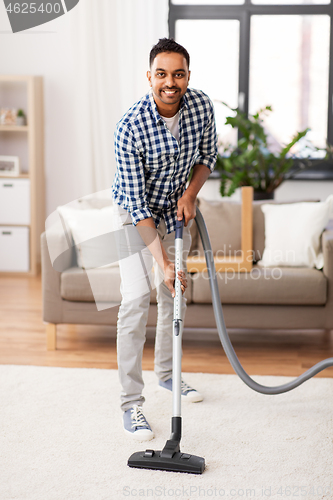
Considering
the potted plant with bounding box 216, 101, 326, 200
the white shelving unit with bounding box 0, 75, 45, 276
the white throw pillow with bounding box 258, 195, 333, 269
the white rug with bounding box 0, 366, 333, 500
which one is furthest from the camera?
the white shelving unit with bounding box 0, 75, 45, 276

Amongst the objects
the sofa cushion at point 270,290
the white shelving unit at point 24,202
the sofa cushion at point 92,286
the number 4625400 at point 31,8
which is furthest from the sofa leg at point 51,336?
the number 4625400 at point 31,8

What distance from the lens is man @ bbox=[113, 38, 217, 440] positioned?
5.49 ft

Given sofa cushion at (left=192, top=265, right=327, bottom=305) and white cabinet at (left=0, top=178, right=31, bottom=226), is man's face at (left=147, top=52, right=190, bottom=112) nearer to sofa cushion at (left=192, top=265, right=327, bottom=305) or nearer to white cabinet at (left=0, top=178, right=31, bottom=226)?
sofa cushion at (left=192, top=265, right=327, bottom=305)

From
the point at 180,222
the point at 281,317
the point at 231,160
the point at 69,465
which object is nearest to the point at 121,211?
the point at 180,222

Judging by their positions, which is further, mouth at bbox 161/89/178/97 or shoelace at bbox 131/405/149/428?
shoelace at bbox 131/405/149/428

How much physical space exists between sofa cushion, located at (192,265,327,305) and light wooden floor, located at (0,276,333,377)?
261mm

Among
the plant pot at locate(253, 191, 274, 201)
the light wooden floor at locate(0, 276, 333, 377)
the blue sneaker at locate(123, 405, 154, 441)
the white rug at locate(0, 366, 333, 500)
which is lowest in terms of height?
the white rug at locate(0, 366, 333, 500)

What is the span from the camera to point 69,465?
1626 millimetres

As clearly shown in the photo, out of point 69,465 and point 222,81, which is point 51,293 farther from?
point 222,81

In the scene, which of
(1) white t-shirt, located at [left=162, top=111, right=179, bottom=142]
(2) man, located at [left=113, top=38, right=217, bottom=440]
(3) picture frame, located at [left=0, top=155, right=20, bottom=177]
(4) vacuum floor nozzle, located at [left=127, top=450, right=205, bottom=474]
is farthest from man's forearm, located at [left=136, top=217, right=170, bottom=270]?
(3) picture frame, located at [left=0, top=155, right=20, bottom=177]

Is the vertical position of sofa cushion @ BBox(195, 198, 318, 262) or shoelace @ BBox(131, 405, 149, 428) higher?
sofa cushion @ BBox(195, 198, 318, 262)

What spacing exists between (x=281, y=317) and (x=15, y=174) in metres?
2.57

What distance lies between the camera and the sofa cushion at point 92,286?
2570 mm

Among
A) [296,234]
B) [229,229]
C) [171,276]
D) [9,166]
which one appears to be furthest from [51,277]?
[9,166]
